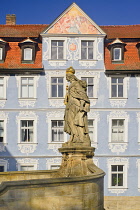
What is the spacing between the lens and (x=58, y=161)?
21.4 metres

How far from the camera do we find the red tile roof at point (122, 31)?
23.2 meters

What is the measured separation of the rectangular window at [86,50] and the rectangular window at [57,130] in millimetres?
3993

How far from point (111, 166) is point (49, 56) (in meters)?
7.17

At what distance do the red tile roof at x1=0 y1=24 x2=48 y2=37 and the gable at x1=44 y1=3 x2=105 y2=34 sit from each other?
179 centimetres

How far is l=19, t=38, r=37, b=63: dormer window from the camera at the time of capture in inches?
871

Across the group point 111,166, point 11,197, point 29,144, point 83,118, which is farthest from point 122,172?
point 11,197

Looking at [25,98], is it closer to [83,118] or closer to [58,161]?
[58,161]

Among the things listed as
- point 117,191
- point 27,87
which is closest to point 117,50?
point 27,87

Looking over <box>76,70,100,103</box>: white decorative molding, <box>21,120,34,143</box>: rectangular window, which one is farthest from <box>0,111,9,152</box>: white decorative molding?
<box>76,70,100,103</box>: white decorative molding

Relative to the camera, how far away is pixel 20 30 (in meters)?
23.8

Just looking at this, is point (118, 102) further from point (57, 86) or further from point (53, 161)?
point (53, 161)

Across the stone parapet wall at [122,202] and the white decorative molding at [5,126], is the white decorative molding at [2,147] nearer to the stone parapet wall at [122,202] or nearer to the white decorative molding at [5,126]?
the white decorative molding at [5,126]

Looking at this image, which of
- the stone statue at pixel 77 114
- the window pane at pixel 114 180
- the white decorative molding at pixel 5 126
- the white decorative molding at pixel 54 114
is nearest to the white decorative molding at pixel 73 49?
the white decorative molding at pixel 54 114

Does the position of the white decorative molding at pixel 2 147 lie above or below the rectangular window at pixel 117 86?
below
